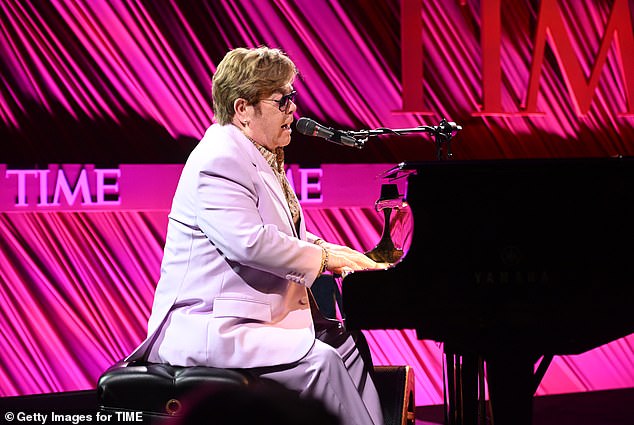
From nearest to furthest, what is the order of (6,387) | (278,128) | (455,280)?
(455,280) < (278,128) < (6,387)

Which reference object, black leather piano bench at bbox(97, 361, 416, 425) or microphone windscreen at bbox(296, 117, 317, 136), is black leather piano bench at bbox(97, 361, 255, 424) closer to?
black leather piano bench at bbox(97, 361, 416, 425)

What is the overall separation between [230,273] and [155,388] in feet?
1.31

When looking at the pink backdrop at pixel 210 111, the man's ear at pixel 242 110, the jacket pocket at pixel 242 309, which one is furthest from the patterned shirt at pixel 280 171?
the pink backdrop at pixel 210 111

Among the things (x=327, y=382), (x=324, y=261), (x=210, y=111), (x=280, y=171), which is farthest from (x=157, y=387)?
(x=210, y=111)

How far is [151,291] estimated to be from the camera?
4.36 metres

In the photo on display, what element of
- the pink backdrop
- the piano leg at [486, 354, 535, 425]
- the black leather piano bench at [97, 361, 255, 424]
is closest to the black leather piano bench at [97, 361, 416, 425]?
the black leather piano bench at [97, 361, 255, 424]

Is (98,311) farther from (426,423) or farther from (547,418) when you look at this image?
(547,418)

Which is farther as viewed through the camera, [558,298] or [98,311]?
[98,311]

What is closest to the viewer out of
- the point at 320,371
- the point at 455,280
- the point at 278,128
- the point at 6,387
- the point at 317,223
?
the point at 455,280

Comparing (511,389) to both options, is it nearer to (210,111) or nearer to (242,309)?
(242,309)

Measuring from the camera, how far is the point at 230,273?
232 cm

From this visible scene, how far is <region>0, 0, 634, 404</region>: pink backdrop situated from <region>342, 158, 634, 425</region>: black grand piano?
8.59 ft

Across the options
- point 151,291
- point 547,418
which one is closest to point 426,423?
point 547,418

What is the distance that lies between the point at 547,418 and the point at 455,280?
267 centimetres
